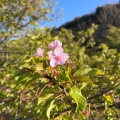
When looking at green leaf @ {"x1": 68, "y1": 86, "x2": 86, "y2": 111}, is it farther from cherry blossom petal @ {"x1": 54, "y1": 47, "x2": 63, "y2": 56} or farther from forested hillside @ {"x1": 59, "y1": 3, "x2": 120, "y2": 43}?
forested hillside @ {"x1": 59, "y1": 3, "x2": 120, "y2": 43}

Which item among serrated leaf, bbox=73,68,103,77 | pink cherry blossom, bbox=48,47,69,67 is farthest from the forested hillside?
pink cherry blossom, bbox=48,47,69,67

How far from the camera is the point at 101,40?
22.4 metres

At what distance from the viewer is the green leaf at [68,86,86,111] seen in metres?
1.62

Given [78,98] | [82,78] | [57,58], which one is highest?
[57,58]

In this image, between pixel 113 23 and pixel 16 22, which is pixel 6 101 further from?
pixel 113 23

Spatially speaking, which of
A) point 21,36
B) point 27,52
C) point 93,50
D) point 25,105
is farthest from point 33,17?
point 93,50

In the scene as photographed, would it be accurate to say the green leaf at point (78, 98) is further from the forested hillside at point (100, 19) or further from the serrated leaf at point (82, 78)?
the forested hillside at point (100, 19)

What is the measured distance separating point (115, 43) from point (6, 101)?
17.9m

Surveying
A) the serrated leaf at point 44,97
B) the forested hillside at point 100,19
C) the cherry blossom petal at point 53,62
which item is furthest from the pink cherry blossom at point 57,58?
the forested hillside at point 100,19

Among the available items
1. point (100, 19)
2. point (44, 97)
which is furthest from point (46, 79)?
point (100, 19)

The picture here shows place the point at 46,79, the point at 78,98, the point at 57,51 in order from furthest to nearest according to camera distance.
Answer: the point at 46,79 → the point at 57,51 → the point at 78,98

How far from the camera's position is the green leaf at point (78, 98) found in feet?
5.32

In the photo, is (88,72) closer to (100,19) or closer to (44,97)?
(44,97)

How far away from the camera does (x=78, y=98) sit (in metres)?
1.64
